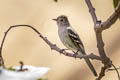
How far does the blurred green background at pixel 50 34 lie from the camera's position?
13.0 ft

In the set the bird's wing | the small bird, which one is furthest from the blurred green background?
the bird's wing

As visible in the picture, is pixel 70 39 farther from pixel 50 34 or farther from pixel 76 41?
pixel 50 34

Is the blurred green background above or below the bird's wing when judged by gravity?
below

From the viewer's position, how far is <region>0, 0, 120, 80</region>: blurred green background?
13.0ft

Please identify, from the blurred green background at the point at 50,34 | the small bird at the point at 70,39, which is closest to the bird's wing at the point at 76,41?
the small bird at the point at 70,39

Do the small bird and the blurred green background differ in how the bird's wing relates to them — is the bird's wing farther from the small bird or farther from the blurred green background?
the blurred green background

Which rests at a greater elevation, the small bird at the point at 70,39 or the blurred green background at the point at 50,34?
the small bird at the point at 70,39

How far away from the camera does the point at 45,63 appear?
13.1 ft

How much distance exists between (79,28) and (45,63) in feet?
1.50

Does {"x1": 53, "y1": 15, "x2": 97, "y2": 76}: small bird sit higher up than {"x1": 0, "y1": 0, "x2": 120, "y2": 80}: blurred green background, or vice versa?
{"x1": 53, "y1": 15, "x2": 97, "y2": 76}: small bird

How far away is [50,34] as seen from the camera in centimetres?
423

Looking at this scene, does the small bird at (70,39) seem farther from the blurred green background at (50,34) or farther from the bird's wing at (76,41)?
the blurred green background at (50,34)

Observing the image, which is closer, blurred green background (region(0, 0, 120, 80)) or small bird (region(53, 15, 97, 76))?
small bird (region(53, 15, 97, 76))

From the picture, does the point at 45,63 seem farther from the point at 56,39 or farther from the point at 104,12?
the point at 104,12
